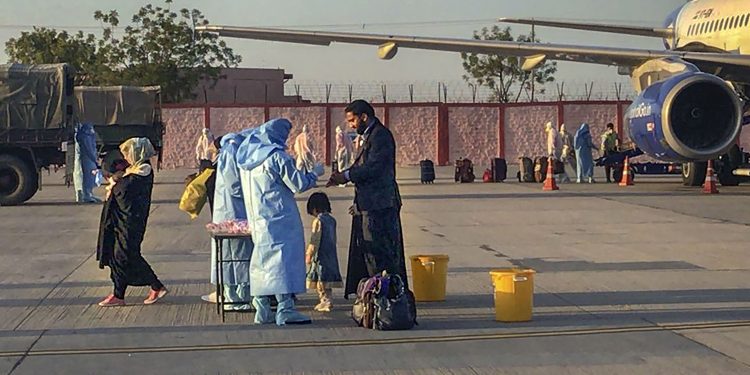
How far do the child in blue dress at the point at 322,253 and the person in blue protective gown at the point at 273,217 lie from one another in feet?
2.40

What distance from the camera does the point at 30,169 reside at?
22.4m

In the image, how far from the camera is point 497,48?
23297 mm

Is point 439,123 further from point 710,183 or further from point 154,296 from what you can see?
point 154,296

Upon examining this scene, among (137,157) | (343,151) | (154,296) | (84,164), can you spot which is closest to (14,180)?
(84,164)

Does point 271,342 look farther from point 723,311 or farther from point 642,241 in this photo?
point 642,241

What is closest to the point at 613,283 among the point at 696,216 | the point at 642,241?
the point at 642,241

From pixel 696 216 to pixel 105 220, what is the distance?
451 inches

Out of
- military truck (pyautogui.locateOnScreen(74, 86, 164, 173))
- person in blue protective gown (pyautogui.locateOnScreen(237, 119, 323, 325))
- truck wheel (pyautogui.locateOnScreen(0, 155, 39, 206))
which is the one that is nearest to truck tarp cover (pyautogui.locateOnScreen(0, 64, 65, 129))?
truck wheel (pyautogui.locateOnScreen(0, 155, 39, 206))

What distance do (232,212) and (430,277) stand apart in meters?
1.88

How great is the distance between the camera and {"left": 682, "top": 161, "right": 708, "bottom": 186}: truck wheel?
1025 inches

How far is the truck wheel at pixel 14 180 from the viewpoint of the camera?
22172 mm

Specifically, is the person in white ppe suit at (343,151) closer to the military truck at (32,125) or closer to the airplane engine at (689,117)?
the military truck at (32,125)

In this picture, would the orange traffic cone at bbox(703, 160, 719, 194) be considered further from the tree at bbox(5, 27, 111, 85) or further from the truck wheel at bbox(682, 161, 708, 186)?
the tree at bbox(5, 27, 111, 85)

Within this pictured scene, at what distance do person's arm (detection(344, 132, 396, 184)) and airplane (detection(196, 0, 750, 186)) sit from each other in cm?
1304
